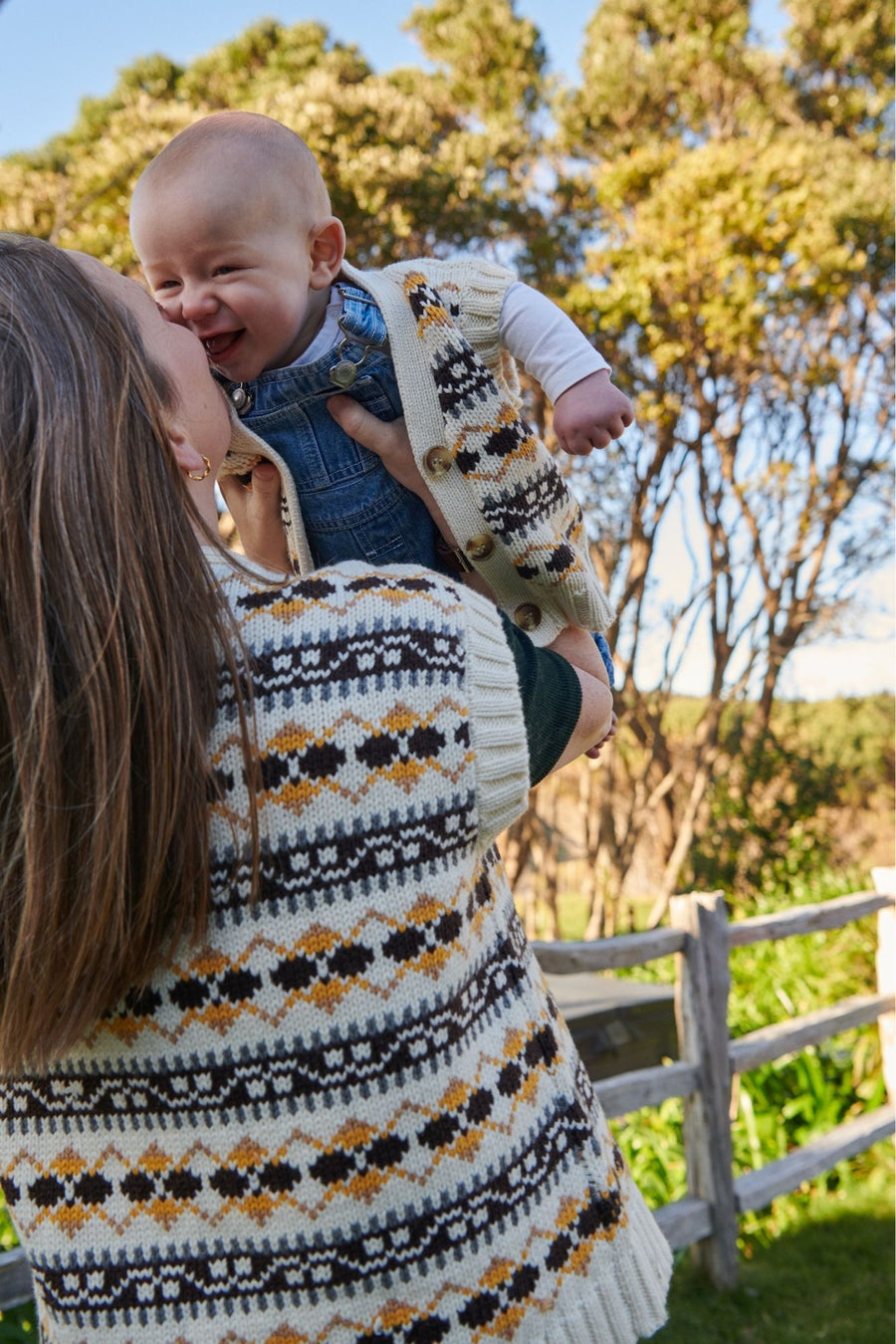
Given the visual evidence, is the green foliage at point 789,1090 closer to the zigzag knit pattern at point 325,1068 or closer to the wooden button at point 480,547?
the wooden button at point 480,547

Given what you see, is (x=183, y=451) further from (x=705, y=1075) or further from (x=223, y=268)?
(x=705, y=1075)

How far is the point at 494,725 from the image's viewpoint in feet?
3.31

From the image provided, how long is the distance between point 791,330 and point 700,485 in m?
1.35

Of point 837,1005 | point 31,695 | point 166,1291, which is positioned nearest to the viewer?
point 31,695

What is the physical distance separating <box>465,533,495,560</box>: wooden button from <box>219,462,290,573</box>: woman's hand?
34 centimetres

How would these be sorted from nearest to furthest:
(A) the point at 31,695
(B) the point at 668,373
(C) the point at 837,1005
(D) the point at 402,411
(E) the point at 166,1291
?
1. (A) the point at 31,695
2. (E) the point at 166,1291
3. (D) the point at 402,411
4. (C) the point at 837,1005
5. (B) the point at 668,373

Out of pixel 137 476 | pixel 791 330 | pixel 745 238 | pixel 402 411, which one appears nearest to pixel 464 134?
pixel 745 238

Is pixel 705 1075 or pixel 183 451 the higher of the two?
pixel 183 451

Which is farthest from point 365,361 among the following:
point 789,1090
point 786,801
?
point 786,801

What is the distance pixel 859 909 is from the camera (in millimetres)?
5660

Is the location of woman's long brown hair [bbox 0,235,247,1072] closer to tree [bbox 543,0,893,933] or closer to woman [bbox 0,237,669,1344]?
woman [bbox 0,237,669,1344]

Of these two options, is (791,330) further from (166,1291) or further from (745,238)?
(166,1291)

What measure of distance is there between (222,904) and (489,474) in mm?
755

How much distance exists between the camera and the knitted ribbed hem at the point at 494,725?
0.99m
